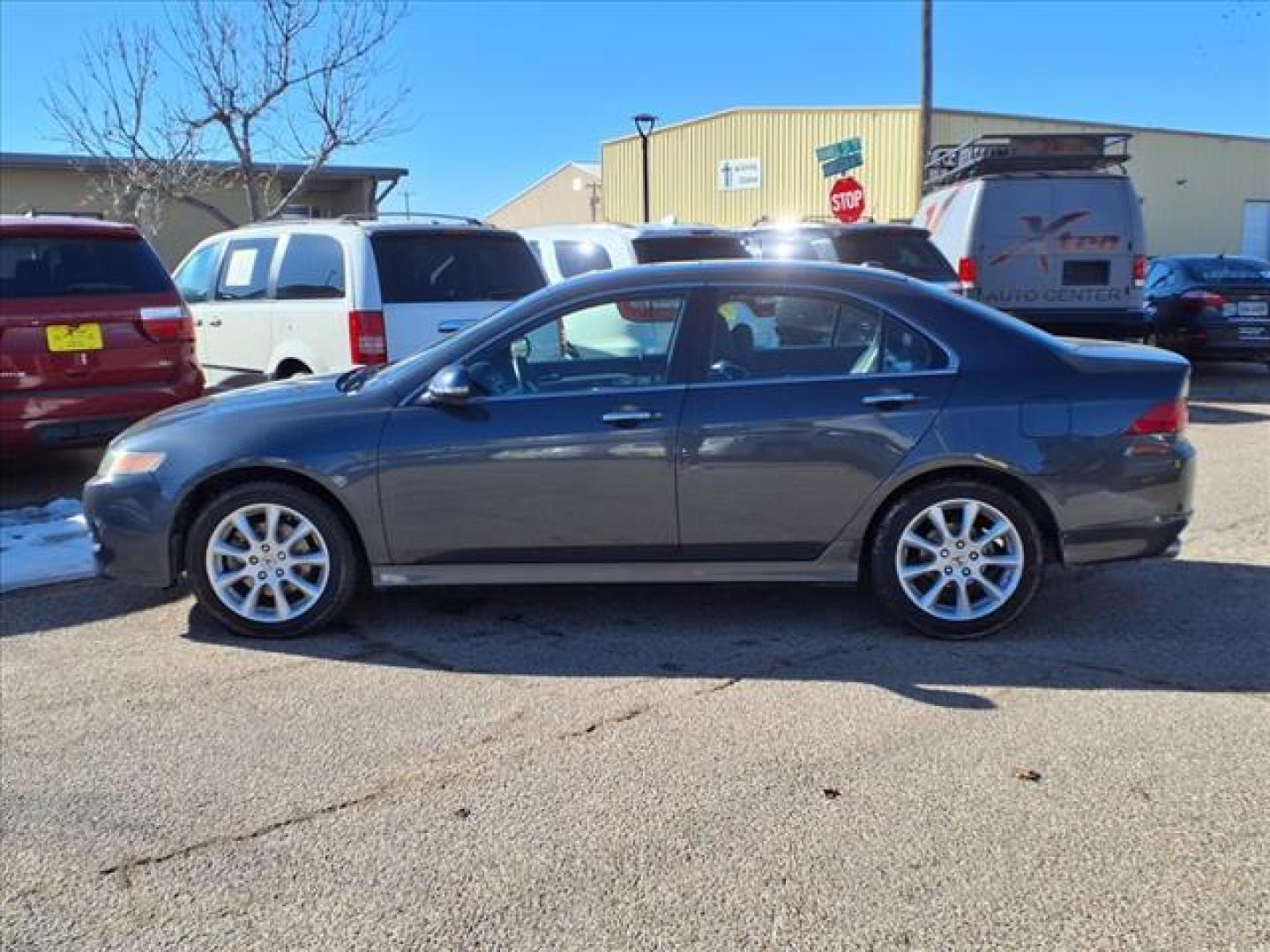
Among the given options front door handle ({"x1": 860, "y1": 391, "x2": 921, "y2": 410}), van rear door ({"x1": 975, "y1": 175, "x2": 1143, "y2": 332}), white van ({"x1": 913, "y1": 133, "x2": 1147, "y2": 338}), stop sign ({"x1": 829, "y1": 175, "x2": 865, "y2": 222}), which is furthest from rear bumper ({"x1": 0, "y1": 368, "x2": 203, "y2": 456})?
stop sign ({"x1": 829, "y1": 175, "x2": 865, "y2": 222})

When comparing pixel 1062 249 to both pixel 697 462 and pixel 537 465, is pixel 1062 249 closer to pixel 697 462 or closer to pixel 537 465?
pixel 697 462

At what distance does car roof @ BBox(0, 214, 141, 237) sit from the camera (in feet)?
22.8

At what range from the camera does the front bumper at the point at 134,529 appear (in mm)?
4715

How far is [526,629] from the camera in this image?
190 inches

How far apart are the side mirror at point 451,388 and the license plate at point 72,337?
11.5 feet

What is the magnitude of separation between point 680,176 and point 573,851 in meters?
34.6

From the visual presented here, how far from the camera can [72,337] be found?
6.92 metres

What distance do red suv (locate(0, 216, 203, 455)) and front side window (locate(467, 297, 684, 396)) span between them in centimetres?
356

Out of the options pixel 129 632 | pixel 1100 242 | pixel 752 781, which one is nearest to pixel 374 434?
pixel 129 632

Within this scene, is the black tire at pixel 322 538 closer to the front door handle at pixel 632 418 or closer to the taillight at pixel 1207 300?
the front door handle at pixel 632 418

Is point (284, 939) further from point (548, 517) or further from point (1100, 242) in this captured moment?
point (1100, 242)

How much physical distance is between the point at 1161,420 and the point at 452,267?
4.84 meters

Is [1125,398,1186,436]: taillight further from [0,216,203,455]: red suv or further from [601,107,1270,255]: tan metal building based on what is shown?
[601,107,1270,255]: tan metal building

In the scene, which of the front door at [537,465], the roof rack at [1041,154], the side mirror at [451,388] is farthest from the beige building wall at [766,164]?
the side mirror at [451,388]
